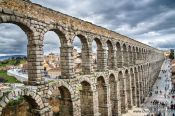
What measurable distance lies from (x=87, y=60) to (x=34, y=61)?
6.67 m

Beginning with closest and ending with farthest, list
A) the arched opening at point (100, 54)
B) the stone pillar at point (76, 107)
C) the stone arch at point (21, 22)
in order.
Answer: the stone arch at point (21, 22) < the stone pillar at point (76, 107) < the arched opening at point (100, 54)

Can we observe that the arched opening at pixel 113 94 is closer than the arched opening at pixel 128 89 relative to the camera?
Yes

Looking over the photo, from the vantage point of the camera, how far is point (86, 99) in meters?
19.2

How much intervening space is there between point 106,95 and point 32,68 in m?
10.7

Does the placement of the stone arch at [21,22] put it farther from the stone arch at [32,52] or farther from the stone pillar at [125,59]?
the stone pillar at [125,59]

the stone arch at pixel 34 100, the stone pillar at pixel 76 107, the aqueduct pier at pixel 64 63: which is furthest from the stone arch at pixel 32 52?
the stone pillar at pixel 76 107

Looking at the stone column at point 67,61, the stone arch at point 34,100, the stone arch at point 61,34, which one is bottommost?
the stone arch at point 34,100

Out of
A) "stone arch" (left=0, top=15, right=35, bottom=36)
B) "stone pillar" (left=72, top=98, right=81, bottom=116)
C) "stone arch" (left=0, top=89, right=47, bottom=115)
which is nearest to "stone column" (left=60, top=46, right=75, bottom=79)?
"stone pillar" (left=72, top=98, right=81, bottom=116)

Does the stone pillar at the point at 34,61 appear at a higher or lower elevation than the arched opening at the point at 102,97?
higher

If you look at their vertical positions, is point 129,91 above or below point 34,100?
below

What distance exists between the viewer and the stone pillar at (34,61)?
12688mm

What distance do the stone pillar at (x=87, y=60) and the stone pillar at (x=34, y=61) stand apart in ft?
20.5

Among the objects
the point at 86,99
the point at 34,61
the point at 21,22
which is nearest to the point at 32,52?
the point at 34,61

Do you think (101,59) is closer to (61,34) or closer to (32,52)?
(61,34)
